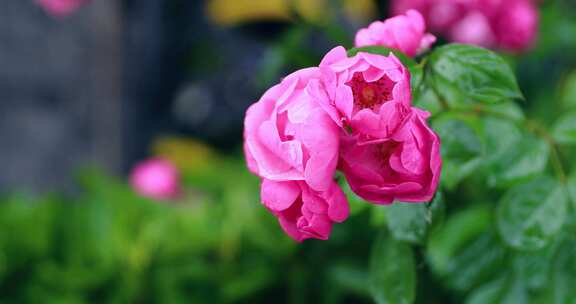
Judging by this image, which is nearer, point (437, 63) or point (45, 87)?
point (437, 63)

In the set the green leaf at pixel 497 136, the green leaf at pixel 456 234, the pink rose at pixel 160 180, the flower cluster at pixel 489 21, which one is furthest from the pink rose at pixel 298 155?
the pink rose at pixel 160 180

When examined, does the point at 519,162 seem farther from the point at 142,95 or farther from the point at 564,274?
the point at 142,95

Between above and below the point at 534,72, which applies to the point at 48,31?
above

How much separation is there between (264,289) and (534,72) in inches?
55.9

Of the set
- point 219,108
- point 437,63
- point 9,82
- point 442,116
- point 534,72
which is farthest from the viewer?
point 219,108

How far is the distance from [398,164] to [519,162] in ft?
1.02

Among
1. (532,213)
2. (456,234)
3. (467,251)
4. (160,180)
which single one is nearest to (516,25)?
(456,234)

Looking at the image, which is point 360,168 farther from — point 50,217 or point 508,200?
point 50,217

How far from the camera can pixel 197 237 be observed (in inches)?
60.6

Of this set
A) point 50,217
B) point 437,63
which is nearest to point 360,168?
point 437,63

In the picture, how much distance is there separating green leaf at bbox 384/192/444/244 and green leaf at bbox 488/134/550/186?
0.47ft

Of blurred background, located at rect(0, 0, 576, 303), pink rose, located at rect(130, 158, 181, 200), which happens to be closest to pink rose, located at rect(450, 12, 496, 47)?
blurred background, located at rect(0, 0, 576, 303)

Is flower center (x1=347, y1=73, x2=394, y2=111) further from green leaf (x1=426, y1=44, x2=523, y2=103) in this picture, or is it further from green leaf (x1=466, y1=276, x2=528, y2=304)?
green leaf (x1=466, y1=276, x2=528, y2=304)

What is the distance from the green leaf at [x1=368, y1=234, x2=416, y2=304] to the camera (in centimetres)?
72
